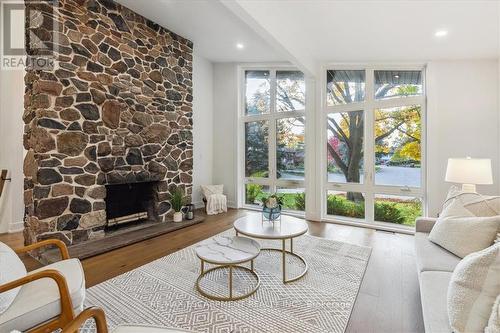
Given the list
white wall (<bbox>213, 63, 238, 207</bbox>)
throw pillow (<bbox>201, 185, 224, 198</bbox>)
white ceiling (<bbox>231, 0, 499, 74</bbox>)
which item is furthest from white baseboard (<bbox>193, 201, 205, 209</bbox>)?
white ceiling (<bbox>231, 0, 499, 74</bbox>)

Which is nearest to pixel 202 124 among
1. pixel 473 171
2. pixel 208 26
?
pixel 208 26

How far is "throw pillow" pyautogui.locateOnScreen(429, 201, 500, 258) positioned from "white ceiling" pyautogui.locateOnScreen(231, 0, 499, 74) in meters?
2.10

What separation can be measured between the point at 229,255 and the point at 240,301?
1.32 feet

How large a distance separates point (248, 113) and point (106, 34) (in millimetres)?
3165

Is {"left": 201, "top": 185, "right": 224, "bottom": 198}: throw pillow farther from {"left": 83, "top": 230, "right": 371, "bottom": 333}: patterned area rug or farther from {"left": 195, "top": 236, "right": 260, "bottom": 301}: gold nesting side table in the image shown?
{"left": 195, "top": 236, "right": 260, "bottom": 301}: gold nesting side table

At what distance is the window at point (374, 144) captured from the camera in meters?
4.42

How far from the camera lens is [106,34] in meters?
3.77

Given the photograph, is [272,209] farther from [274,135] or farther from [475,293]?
[274,135]

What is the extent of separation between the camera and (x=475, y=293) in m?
1.31

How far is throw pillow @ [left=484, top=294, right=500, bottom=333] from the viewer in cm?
116

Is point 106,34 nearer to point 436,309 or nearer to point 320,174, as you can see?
point 320,174

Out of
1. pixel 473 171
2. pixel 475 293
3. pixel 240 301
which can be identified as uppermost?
pixel 473 171

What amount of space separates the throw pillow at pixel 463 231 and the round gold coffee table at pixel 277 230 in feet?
4.09

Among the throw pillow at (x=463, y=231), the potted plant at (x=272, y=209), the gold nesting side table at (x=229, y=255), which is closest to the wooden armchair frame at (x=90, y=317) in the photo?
the gold nesting side table at (x=229, y=255)
